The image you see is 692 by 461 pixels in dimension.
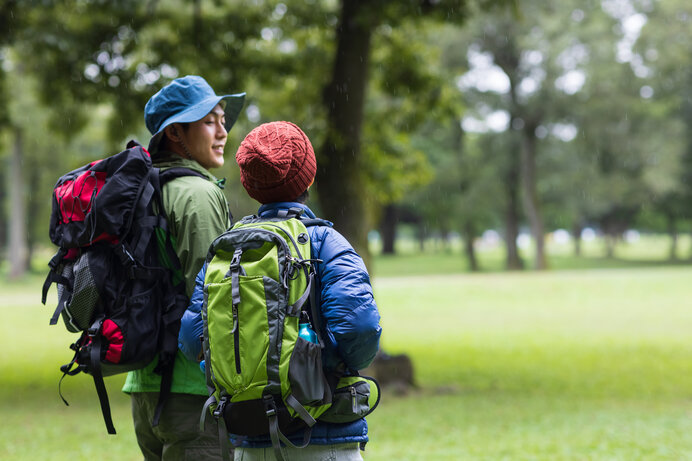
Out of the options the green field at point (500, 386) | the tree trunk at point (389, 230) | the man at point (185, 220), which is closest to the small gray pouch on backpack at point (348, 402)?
the man at point (185, 220)

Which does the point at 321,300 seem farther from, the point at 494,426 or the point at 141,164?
the point at 494,426

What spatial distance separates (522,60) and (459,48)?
3.76 metres

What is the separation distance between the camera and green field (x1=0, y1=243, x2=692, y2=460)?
7.36 m

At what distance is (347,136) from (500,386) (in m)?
4.38

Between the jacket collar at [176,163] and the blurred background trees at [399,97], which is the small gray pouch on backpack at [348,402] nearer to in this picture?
the jacket collar at [176,163]

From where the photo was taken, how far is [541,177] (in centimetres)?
4362

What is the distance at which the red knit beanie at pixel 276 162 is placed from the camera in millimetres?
2525

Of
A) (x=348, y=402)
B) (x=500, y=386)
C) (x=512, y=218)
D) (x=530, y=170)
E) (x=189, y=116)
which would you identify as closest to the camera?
(x=348, y=402)

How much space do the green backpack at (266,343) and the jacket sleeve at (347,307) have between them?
49 millimetres

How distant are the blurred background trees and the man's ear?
7101mm

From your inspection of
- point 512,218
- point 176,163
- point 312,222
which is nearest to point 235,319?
point 312,222

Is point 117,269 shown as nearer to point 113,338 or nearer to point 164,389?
point 113,338

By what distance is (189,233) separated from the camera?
2.91 m

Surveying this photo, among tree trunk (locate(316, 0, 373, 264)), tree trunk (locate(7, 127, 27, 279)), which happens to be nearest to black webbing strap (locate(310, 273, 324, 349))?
tree trunk (locate(316, 0, 373, 264))
